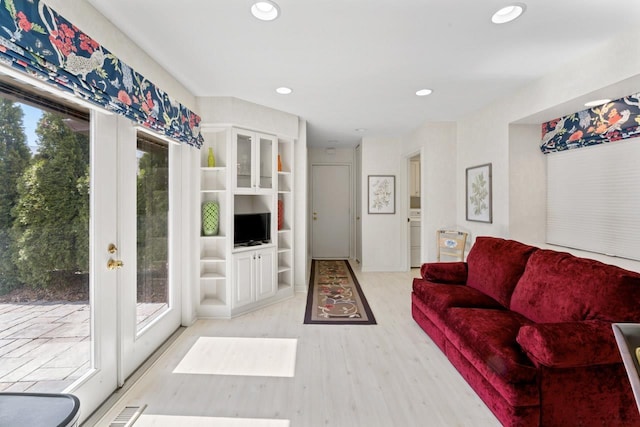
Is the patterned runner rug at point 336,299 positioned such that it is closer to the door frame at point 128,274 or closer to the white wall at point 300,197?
the white wall at point 300,197

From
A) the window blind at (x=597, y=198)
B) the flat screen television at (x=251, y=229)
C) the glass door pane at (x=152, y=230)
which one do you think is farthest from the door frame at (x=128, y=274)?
the window blind at (x=597, y=198)

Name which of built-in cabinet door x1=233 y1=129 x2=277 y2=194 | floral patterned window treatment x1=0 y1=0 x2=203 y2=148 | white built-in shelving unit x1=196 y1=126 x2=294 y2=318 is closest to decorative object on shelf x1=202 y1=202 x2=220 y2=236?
white built-in shelving unit x1=196 y1=126 x2=294 y2=318

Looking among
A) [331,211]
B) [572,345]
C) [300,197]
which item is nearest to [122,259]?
[300,197]

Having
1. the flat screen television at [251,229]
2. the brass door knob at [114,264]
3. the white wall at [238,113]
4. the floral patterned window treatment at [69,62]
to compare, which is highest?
the white wall at [238,113]

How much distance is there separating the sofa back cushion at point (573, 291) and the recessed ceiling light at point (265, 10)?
100 inches

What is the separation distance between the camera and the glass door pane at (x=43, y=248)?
55.3 inches

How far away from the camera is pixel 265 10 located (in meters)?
1.84

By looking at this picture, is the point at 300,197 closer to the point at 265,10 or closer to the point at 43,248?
the point at 265,10

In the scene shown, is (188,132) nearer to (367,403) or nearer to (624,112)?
(367,403)

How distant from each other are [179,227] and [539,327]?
10.2 ft

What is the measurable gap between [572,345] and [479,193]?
2628 mm

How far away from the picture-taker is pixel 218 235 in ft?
11.3

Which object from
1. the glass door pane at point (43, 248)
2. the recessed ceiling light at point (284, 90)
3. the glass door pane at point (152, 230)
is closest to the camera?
the glass door pane at point (43, 248)

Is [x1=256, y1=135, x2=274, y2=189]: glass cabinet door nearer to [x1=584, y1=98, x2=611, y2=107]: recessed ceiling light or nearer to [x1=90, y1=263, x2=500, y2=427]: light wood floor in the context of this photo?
[x1=90, y1=263, x2=500, y2=427]: light wood floor
